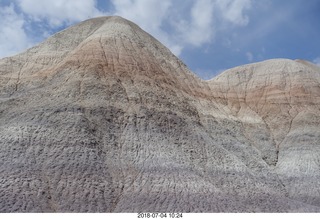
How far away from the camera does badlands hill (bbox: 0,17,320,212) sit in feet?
138

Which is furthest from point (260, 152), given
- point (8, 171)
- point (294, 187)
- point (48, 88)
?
point (8, 171)

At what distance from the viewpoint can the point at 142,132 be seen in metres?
49.7

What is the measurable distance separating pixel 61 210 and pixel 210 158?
17.7 metres

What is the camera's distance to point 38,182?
40.3 m

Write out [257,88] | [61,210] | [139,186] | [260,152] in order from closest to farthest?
1. [61,210]
2. [139,186]
3. [260,152]
4. [257,88]

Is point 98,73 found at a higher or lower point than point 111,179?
higher

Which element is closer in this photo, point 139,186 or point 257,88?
point 139,186

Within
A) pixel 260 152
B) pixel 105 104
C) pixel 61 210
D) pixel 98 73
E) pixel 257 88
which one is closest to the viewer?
pixel 61 210

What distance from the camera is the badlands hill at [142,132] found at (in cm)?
4194

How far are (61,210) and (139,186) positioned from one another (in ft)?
25.0

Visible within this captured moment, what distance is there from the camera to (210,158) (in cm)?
5075

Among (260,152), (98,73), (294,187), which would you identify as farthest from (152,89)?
(294,187)

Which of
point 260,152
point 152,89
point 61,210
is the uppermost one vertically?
point 152,89

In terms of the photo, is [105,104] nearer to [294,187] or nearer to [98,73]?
[98,73]
